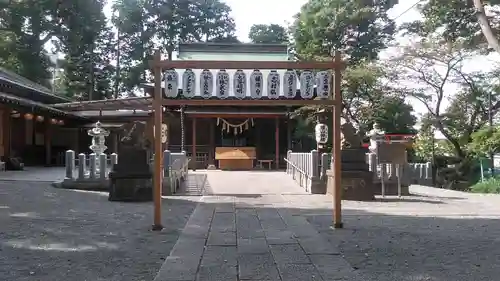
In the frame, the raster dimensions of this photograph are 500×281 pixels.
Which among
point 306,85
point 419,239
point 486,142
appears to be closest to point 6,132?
point 306,85

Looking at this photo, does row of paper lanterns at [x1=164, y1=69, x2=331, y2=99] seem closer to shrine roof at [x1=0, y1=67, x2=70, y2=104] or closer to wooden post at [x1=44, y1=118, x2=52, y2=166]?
shrine roof at [x1=0, y1=67, x2=70, y2=104]

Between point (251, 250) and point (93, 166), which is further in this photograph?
point (93, 166)

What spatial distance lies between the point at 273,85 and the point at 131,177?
4.78 m

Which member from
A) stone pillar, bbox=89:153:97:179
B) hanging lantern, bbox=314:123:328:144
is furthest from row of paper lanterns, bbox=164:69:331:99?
hanging lantern, bbox=314:123:328:144

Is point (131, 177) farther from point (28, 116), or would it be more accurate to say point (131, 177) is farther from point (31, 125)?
point (31, 125)

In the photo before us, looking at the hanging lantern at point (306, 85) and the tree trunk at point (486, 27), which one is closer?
→ the hanging lantern at point (306, 85)

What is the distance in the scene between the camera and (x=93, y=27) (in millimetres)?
33375

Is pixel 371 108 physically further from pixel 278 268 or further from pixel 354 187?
pixel 278 268

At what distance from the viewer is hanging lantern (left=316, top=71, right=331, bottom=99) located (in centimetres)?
739

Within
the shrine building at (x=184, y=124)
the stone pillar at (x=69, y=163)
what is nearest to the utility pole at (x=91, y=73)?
the shrine building at (x=184, y=124)

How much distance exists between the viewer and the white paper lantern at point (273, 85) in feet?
23.7

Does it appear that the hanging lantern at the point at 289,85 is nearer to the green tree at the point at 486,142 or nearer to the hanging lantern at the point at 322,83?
the hanging lantern at the point at 322,83

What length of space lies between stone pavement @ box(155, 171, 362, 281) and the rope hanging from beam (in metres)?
14.4

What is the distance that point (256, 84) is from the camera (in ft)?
23.9
